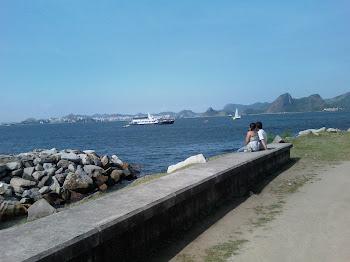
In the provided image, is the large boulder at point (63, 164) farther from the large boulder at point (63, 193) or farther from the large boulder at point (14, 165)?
the large boulder at point (63, 193)

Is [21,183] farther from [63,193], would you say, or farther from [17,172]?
[63,193]

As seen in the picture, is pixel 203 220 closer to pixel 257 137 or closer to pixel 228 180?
pixel 228 180

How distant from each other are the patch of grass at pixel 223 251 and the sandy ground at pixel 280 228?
2.0 inches

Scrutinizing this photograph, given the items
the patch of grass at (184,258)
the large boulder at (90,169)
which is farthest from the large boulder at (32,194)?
the patch of grass at (184,258)

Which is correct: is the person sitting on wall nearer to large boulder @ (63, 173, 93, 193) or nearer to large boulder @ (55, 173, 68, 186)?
large boulder @ (63, 173, 93, 193)

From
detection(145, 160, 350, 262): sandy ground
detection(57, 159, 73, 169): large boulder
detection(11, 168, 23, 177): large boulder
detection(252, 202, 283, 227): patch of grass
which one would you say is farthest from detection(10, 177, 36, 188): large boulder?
detection(252, 202, 283, 227): patch of grass

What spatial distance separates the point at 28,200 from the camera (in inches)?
490

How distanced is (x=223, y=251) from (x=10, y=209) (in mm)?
9321

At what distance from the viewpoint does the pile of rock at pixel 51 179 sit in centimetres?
1255

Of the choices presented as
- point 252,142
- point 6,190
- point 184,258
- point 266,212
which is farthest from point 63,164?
point 184,258

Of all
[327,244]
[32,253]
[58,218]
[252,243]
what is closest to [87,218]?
[58,218]

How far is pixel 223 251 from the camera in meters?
4.08

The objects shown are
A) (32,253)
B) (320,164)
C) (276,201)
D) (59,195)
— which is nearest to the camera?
(32,253)

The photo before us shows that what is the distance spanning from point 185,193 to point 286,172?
215 inches
